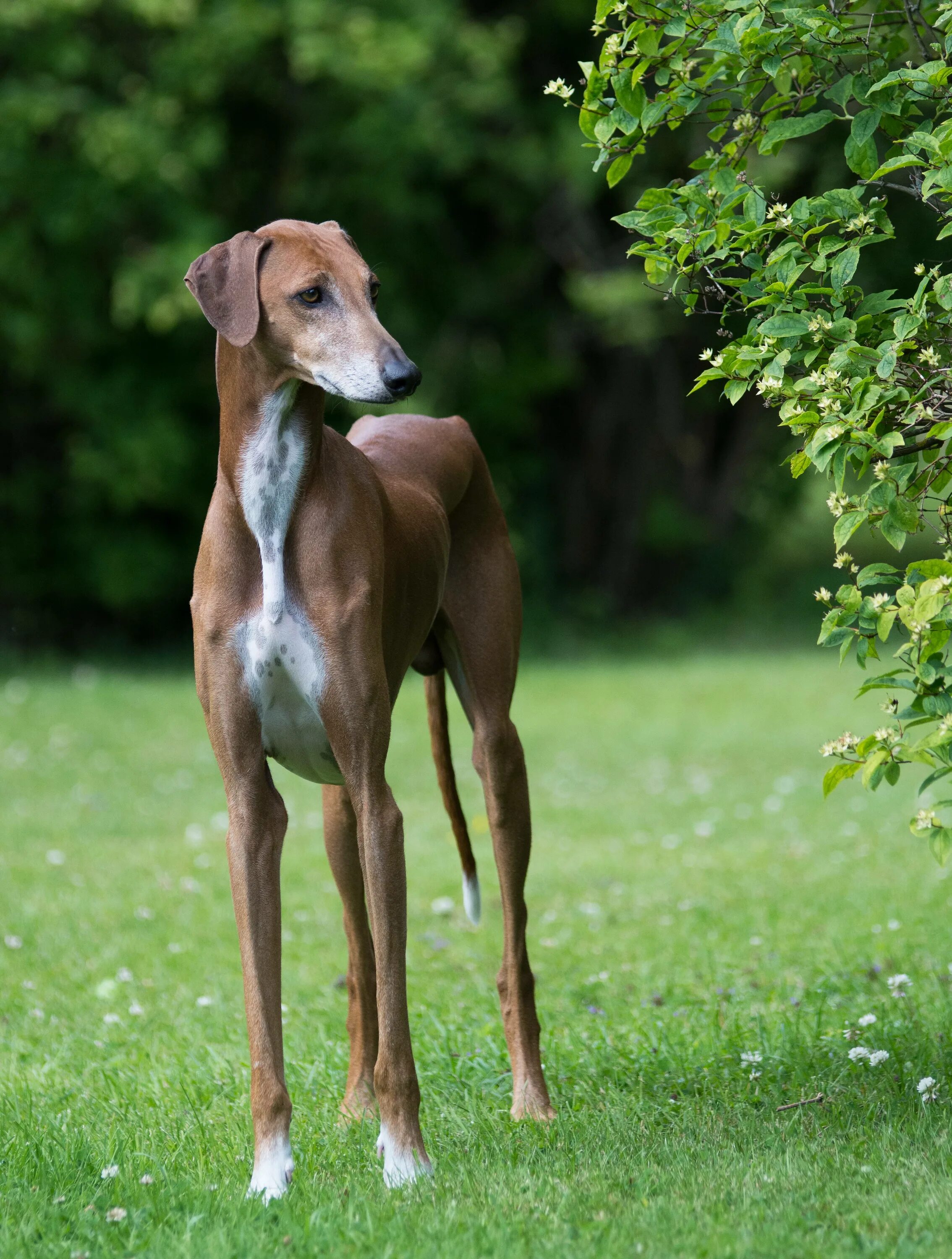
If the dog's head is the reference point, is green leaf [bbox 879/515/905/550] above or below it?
below

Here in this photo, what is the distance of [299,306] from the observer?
11.3 ft

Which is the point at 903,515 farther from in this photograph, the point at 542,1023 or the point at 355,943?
the point at 542,1023

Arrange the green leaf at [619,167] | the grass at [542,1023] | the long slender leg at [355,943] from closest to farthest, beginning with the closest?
the grass at [542,1023] < the green leaf at [619,167] < the long slender leg at [355,943]

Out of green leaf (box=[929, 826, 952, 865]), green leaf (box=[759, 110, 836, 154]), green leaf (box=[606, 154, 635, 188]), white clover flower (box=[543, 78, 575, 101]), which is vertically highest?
white clover flower (box=[543, 78, 575, 101])

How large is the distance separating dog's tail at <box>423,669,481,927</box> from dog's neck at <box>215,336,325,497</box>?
1225 millimetres

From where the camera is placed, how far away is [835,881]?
24.6ft

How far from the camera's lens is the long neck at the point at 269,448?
140 inches

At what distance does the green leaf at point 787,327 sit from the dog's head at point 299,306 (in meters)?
0.85

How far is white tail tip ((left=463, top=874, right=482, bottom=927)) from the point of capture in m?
4.78

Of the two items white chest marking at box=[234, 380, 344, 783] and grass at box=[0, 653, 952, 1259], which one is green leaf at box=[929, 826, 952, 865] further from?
white chest marking at box=[234, 380, 344, 783]

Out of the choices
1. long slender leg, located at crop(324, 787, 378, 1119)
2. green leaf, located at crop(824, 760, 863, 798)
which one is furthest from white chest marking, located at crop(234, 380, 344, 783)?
green leaf, located at crop(824, 760, 863, 798)

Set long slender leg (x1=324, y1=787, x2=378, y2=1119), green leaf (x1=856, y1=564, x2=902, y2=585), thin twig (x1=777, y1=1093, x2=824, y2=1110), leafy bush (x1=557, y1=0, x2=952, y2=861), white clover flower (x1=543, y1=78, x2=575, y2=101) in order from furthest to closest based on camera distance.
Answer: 1. long slender leg (x1=324, y1=787, x2=378, y2=1119)
2. thin twig (x1=777, y1=1093, x2=824, y2=1110)
3. white clover flower (x1=543, y1=78, x2=575, y2=101)
4. green leaf (x1=856, y1=564, x2=902, y2=585)
5. leafy bush (x1=557, y1=0, x2=952, y2=861)

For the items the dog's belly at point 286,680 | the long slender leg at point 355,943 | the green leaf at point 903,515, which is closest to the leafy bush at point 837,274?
the green leaf at point 903,515

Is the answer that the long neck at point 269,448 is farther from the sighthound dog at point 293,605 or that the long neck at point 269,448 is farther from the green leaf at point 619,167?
the green leaf at point 619,167
